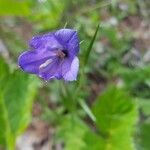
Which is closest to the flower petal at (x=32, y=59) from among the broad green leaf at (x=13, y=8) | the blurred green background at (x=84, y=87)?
the blurred green background at (x=84, y=87)

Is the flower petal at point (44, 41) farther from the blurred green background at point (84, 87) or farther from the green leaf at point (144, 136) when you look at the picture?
the green leaf at point (144, 136)

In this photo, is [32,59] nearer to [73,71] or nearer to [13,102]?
[73,71]

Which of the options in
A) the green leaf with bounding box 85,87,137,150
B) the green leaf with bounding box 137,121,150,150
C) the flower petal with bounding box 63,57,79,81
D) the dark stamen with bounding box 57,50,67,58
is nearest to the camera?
the flower petal with bounding box 63,57,79,81

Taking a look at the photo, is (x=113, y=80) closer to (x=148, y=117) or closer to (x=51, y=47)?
(x=148, y=117)

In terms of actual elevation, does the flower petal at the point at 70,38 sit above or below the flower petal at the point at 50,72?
above

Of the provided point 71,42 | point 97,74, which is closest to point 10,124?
point 71,42

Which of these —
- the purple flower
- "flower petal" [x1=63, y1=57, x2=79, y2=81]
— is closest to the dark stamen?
the purple flower

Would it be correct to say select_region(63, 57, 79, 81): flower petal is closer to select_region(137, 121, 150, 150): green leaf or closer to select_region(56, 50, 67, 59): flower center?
select_region(56, 50, 67, 59): flower center

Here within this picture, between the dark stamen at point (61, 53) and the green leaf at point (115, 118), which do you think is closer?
the dark stamen at point (61, 53)
